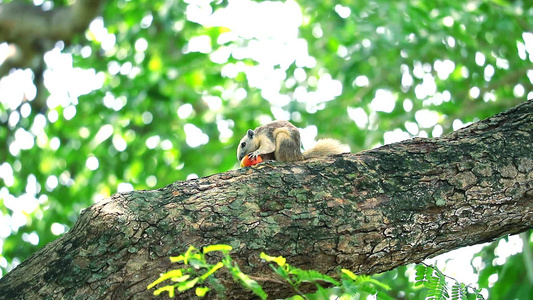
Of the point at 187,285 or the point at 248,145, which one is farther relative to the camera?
the point at 248,145

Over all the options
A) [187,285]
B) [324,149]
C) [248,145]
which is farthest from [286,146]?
[187,285]

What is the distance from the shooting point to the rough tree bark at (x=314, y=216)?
2307 millimetres

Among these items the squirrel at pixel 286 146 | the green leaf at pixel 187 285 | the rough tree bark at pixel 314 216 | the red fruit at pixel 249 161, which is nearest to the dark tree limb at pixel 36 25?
the squirrel at pixel 286 146

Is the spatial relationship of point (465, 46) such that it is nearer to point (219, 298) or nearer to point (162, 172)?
point (162, 172)

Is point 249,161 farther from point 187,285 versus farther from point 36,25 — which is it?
point 36,25

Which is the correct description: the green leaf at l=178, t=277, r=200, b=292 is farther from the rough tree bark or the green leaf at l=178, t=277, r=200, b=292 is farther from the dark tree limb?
the dark tree limb

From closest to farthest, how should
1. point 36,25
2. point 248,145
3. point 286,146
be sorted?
1. point 286,146
2. point 248,145
3. point 36,25

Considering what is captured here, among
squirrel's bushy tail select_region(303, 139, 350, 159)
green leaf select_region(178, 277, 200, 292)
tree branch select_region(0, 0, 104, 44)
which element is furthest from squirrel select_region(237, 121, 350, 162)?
tree branch select_region(0, 0, 104, 44)

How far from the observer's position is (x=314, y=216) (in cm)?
253

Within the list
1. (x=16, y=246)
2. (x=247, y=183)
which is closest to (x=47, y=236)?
(x=16, y=246)

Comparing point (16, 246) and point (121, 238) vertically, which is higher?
point (16, 246)

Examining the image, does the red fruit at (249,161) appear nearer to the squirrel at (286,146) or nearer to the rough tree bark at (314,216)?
the squirrel at (286,146)

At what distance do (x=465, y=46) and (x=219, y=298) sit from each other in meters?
5.10

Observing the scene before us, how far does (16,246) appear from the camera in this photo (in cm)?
805
